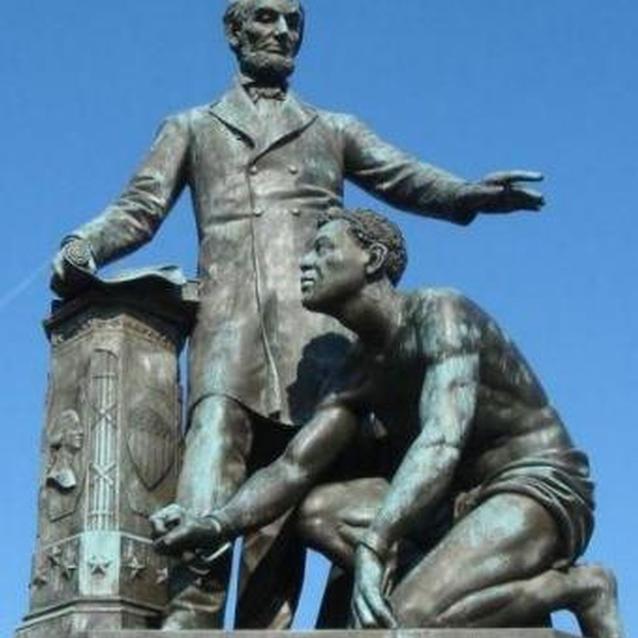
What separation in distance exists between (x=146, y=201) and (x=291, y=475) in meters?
2.15

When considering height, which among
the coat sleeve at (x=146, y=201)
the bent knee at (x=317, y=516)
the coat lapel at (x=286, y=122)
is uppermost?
the coat lapel at (x=286, y=122)

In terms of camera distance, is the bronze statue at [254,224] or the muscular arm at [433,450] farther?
the bronze statue at [254,224]

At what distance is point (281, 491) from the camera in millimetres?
9969

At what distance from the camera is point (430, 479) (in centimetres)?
947

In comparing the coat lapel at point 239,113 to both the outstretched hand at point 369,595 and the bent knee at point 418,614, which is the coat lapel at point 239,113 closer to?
the outstretched hand at point 369,595

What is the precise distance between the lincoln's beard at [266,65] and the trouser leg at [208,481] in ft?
7.51

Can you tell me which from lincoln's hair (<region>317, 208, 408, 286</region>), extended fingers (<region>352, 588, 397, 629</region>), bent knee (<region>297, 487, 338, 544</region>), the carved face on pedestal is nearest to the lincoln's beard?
the carved face on pedestal

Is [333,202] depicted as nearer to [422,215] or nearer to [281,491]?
[422,215]

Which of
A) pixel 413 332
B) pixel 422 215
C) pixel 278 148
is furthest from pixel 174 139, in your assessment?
pixel 413 332

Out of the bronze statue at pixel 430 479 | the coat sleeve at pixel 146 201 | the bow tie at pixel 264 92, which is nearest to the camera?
the bronze statue at pixel 430 479

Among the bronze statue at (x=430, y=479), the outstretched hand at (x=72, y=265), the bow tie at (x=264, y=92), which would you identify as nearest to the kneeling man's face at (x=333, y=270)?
the bronze statue at (x=430, y=479)

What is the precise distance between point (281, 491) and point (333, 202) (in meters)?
2.11

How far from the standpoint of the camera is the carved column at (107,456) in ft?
32.3

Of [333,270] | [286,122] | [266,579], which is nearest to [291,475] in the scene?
[266,579]
